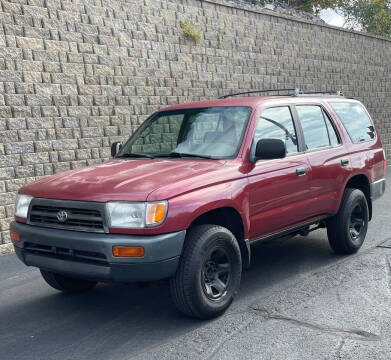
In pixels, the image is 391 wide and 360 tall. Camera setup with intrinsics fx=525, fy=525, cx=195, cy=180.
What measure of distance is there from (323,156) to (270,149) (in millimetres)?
1326

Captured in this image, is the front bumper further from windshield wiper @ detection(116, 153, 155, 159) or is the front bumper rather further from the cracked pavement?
windshield wiper @ detection(116, 153, 155, 159)

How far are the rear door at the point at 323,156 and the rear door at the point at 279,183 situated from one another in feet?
0.50

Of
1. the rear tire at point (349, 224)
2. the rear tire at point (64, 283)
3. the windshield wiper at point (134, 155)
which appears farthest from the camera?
the rear tire at point (349, 224)

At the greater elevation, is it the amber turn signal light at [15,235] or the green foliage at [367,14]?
the green foliage at [367,14]

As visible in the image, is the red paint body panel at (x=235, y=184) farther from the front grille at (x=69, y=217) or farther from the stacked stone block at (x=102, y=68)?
the stacked stone block at (x=102, y=68)

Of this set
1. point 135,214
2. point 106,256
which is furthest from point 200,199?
point 106,256

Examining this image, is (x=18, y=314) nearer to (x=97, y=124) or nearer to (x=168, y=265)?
(x=168, y=265)

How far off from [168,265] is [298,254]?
295 cm

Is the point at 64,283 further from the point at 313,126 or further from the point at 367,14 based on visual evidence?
the point at 367,14

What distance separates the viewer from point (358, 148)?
6.49 metres

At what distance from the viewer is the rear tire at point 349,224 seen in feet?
20.2

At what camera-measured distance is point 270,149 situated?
4727 mm

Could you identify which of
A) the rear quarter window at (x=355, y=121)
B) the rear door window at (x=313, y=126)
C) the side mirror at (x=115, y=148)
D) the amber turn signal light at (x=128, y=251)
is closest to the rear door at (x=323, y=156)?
the rear door window at (x=313, y=126)

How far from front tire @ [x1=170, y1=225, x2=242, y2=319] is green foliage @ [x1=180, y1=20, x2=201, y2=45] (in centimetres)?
685
